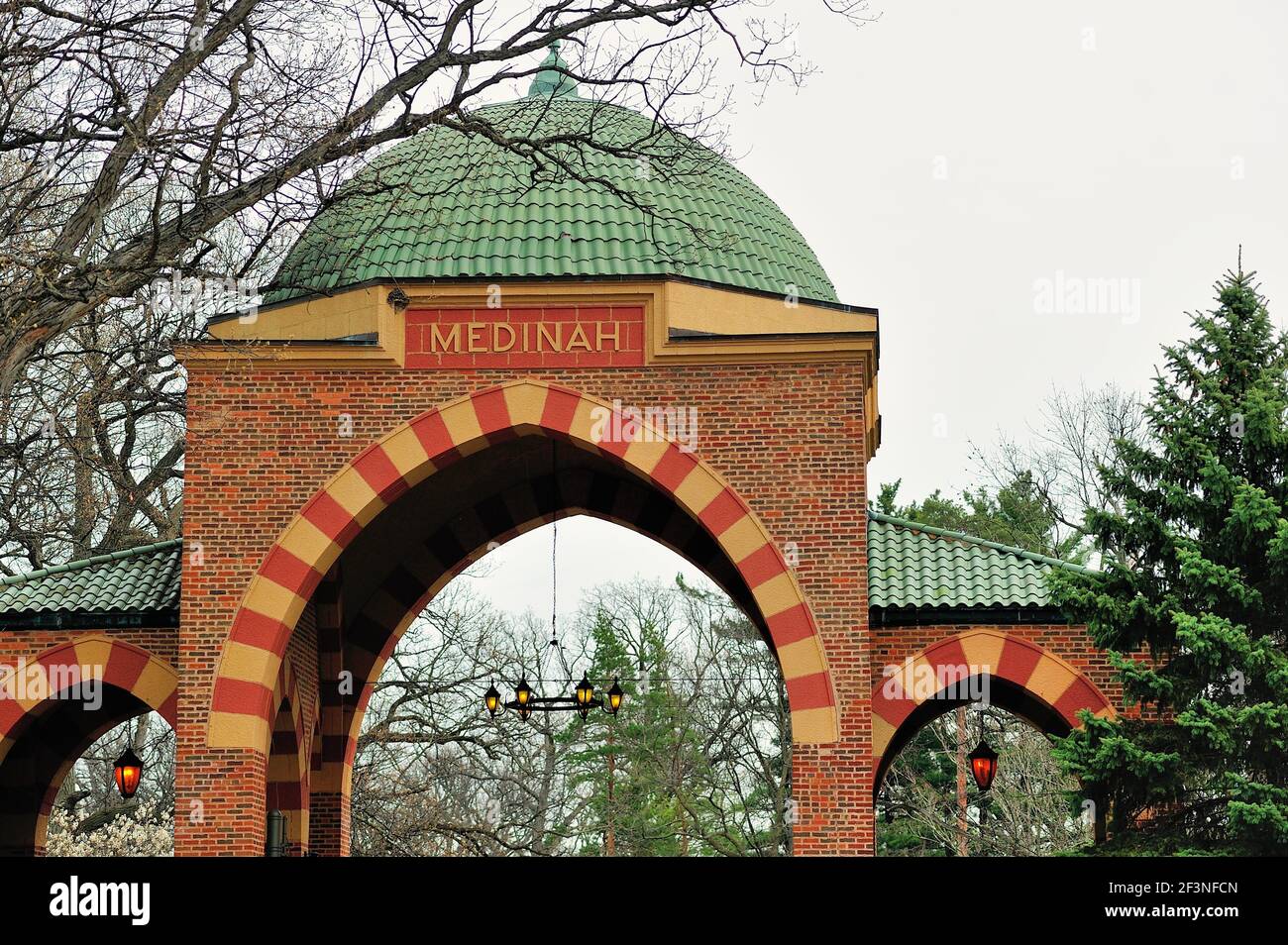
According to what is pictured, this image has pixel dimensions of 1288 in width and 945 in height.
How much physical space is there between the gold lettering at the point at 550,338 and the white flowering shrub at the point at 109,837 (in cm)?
1190

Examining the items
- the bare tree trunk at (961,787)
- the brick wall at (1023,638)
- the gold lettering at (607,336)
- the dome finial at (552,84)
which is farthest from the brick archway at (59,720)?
the bare tree trunk at (961,787)

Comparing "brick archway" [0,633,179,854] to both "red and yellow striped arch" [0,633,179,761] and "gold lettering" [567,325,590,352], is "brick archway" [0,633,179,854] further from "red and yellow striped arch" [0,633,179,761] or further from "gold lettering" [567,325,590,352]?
"gold lettering" [567,325,590,352]

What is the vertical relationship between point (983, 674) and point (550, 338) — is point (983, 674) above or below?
below

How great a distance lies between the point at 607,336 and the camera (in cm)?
1958

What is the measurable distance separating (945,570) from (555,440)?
4584mm

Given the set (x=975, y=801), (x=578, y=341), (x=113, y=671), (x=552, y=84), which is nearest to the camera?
(x=578, y=341)

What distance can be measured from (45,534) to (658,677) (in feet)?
67.9

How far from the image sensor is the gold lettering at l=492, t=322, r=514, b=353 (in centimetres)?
1953

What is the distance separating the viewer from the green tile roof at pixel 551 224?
834 inches

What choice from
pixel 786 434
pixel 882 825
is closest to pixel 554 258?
pixel 786 434

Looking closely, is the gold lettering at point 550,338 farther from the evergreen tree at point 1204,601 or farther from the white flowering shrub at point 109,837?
the white flowering shrub at point 109,837

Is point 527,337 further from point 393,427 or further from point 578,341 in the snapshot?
point 393,427

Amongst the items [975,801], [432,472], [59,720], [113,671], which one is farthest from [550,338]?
[975,801]

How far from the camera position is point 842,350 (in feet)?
63.8
